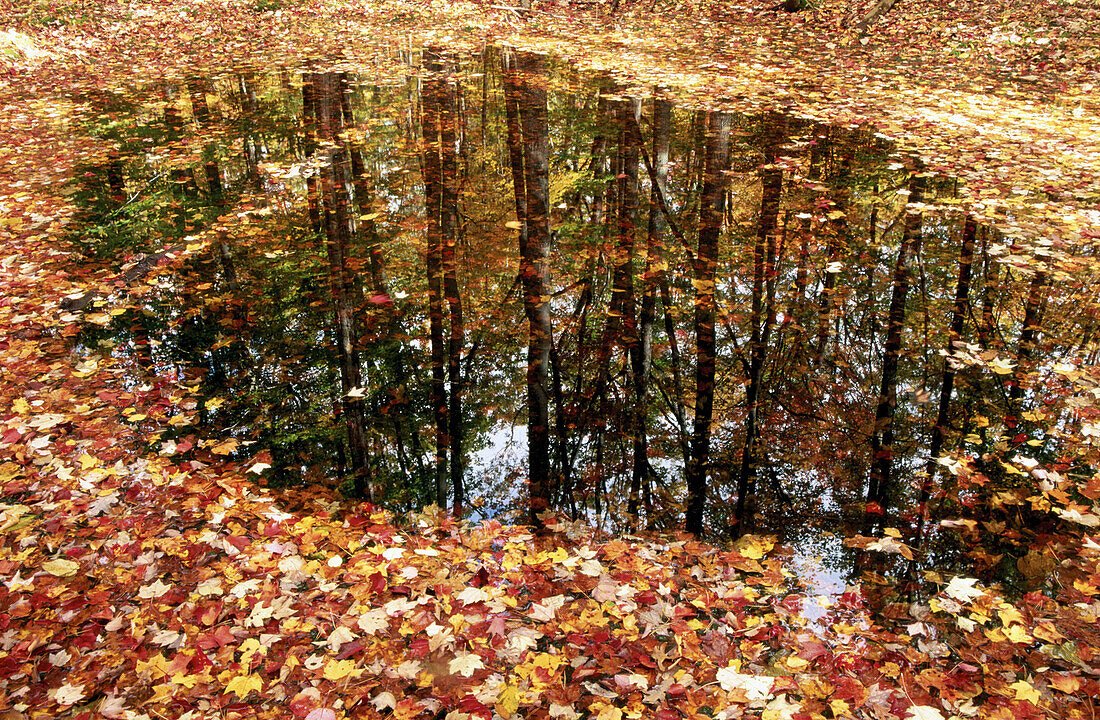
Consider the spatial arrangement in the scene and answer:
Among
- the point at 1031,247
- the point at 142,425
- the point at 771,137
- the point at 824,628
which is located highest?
the point at 771,137

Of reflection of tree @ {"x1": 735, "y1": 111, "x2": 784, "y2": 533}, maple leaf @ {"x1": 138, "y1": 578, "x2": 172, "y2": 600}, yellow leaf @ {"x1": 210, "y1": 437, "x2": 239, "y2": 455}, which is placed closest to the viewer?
maple leaf @ {"x1": 138, "y1": 578, "x2": 172, "y2": 600}

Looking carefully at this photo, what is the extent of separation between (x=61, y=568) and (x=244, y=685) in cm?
137

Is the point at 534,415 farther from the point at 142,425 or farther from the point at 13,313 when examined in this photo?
the point at 13,313

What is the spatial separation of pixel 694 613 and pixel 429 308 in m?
3.91

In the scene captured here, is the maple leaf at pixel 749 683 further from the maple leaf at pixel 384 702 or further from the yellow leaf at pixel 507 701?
the maple leaf at pixel 384 702

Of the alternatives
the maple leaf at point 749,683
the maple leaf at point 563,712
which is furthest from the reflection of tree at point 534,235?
the maple leaf at point 749,683

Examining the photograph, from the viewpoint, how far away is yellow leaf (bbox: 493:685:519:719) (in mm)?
2695

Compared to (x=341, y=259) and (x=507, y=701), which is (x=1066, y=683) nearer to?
(x=507, y=701)

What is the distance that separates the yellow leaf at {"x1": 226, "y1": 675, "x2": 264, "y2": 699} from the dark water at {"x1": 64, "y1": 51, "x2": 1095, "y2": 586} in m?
1.59

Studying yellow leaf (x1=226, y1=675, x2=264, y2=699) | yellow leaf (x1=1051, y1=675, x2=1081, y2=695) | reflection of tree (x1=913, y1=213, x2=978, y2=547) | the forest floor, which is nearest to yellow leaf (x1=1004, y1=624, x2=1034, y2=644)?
the forest floor

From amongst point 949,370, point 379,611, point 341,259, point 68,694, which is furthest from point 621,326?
point 68,694

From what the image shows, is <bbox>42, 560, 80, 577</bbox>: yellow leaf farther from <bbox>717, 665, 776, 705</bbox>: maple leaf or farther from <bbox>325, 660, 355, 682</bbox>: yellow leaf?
<bbox>717, 665, 776, 705</bbox>: maple leaf

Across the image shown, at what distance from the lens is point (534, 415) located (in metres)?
5.02

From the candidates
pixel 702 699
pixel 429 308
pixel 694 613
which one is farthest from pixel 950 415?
pixel 429 308
